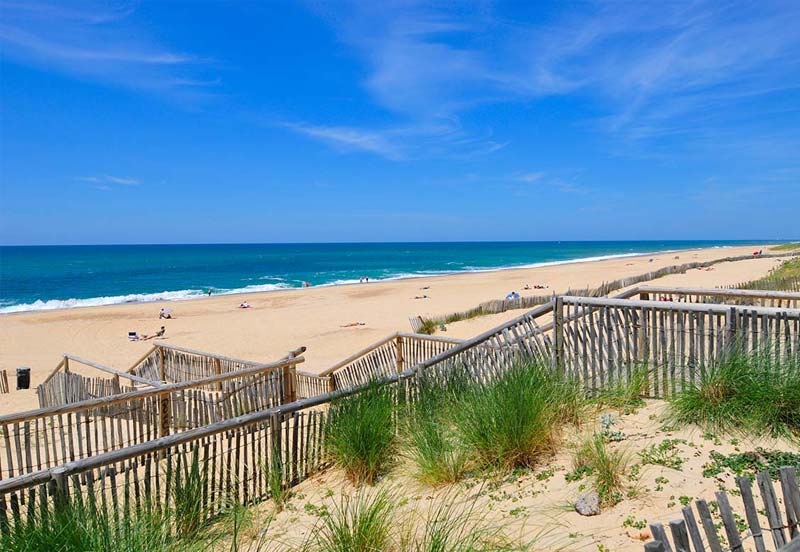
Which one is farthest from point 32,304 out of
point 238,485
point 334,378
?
point 238,485

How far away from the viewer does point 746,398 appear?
471 cm

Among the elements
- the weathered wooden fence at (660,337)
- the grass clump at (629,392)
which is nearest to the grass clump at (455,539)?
the grass clump at (629,392)

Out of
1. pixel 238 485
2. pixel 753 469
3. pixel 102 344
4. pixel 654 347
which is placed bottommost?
pixel 102 344

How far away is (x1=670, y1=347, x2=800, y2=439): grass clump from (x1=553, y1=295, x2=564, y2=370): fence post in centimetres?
174

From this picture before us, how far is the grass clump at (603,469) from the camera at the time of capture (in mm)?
3826

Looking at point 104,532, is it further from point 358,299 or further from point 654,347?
point 358,299

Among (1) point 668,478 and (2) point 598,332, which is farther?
(2) point 598,332

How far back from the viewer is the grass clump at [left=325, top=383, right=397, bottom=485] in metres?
4.99

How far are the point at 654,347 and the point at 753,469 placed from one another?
2.36 metres

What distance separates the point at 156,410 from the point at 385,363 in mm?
4846

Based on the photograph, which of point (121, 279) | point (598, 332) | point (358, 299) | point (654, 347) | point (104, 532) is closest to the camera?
point (104, 532)

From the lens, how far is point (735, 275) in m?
31.6

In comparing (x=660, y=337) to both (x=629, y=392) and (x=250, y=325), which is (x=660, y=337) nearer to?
(x=629, y=392)

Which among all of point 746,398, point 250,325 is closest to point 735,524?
point 746,398
